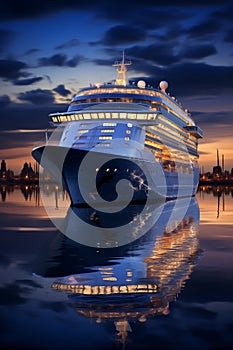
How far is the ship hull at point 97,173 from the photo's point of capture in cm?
3878

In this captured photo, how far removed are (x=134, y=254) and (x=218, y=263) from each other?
3.12m

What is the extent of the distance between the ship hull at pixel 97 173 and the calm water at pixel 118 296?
1657 centimetres

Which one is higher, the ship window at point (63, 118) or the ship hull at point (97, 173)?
the ship window at point (63, 118)

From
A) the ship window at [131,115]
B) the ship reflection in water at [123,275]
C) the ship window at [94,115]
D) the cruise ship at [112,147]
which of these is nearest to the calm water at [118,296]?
the ship reflection in water at [123,275]

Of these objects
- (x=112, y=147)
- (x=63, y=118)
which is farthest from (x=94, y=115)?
(x=112, y=147)

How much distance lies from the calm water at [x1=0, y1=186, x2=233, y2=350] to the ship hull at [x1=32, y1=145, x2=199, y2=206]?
16571 mm

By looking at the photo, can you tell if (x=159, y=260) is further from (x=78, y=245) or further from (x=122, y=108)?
(x=122, y=108)

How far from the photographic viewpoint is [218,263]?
17.9 metres

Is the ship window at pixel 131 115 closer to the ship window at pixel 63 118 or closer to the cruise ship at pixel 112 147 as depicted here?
the cruise ship at pixel 112 147

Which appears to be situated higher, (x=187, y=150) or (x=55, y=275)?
(x=187, y=150)

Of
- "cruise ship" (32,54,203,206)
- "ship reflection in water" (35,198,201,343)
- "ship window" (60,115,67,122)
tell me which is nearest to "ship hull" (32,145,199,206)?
"cruise ship" (32,54,203,206)

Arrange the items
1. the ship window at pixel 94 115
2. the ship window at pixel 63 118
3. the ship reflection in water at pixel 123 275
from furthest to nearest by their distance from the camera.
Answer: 1. the ship window at pixel 63 118
2. the ship window at pixel 94 115
3. the ship reflection in water at pixel 123 275

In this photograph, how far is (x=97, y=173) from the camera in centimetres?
4009

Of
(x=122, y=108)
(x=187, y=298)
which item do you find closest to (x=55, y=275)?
(x=187, y=298)
